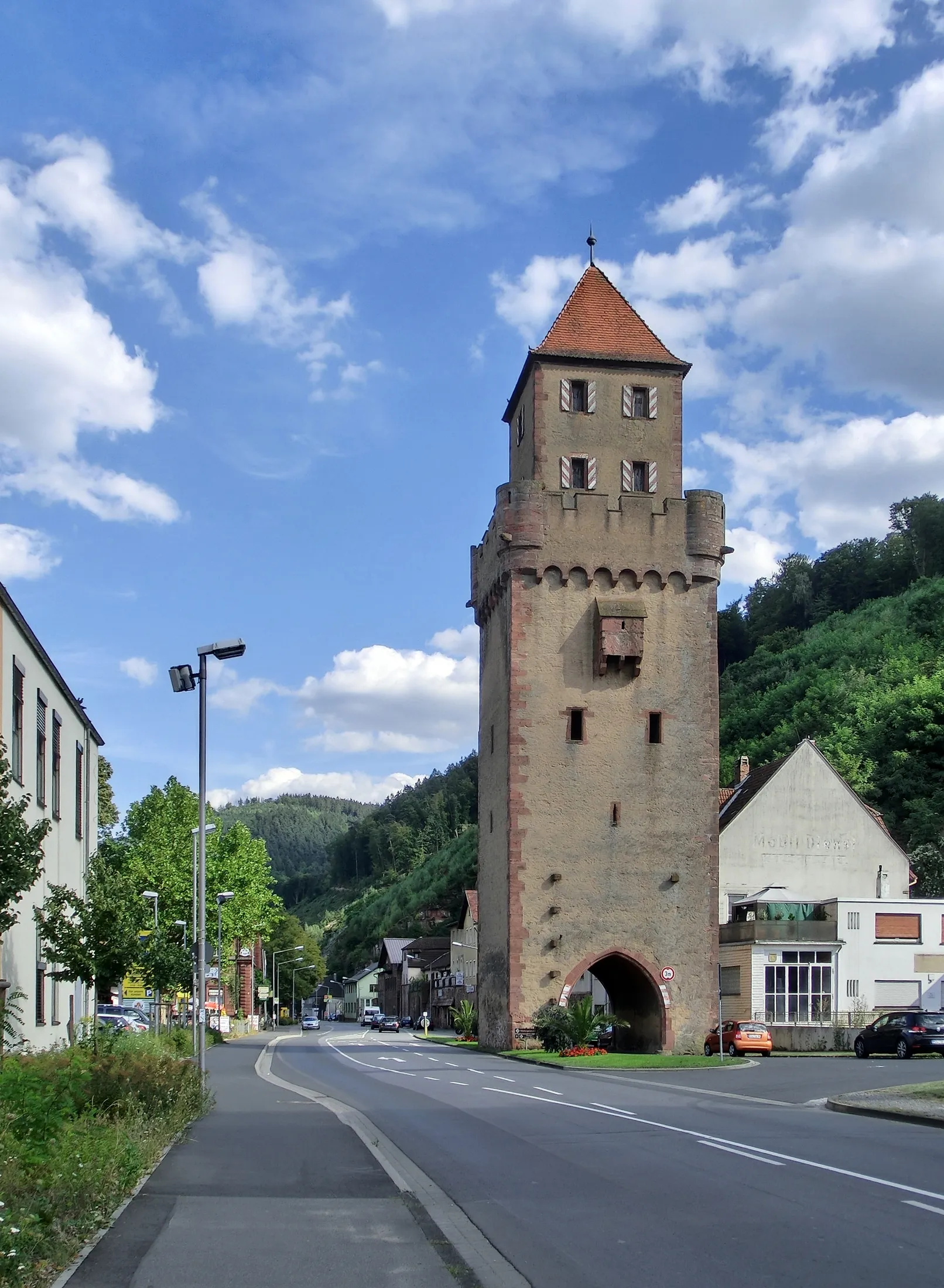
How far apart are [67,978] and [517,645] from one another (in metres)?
21.1

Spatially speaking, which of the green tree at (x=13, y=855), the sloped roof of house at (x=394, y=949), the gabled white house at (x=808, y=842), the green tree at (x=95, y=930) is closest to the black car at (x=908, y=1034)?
the green tree at (x=95, y=930)

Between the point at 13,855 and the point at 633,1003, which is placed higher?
the point at 13,855

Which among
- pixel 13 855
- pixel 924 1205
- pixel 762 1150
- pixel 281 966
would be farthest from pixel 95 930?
pixel 281 966

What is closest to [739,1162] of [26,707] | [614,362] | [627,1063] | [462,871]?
[26,707]

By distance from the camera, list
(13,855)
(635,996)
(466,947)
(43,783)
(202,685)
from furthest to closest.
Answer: (466,947) → (635,996) → (43,783) → (202,685) → (13,855)

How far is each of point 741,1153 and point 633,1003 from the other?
3311 centimetres

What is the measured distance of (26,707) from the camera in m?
25.4

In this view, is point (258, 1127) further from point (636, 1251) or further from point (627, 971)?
point (627, 971)

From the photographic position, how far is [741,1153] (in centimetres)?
1424

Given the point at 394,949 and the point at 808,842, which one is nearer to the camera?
the point at 808,842

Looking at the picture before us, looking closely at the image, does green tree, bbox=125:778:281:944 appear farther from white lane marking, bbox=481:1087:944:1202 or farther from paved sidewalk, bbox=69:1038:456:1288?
paved sidewalk, bbox=69:1038:456:1288

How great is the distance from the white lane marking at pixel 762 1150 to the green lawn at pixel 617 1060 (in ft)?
39.9

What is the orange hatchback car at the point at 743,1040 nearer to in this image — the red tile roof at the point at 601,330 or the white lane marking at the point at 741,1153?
the red tile roof at the point at 601,330

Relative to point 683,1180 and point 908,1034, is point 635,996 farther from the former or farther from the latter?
point 683,1180
